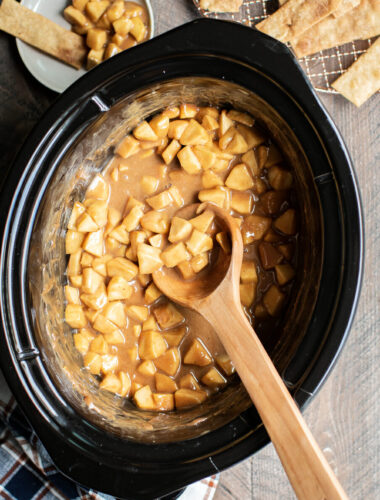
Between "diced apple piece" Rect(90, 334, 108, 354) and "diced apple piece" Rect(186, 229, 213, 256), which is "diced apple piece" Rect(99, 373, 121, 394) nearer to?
"diced apple piece" Rect(90, 334, 108, 354)

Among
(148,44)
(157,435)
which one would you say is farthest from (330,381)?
(148,44)

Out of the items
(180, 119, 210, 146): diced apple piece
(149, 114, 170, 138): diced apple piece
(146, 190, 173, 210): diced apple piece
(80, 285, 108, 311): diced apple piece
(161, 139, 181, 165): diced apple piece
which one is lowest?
(80, 285, 108, 311): diced apple piece

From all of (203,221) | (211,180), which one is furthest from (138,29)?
(203,221)

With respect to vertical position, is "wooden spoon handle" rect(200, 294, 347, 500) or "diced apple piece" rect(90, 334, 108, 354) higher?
"wooden spoon handle" rect(200, 294, 347, 500)

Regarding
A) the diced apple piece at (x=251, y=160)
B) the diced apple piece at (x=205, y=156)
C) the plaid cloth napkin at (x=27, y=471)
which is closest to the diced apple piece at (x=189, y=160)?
the diced apple piece at (x=205, y=156)

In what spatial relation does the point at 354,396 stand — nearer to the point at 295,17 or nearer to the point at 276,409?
the point at 276,409

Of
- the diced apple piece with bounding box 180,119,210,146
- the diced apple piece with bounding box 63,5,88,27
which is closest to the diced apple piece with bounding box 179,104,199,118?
the diced apple piece with bounding box 180,119,210,146

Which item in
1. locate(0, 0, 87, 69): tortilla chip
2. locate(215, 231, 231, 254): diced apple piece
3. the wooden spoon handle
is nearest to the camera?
the wooden spoon handle
